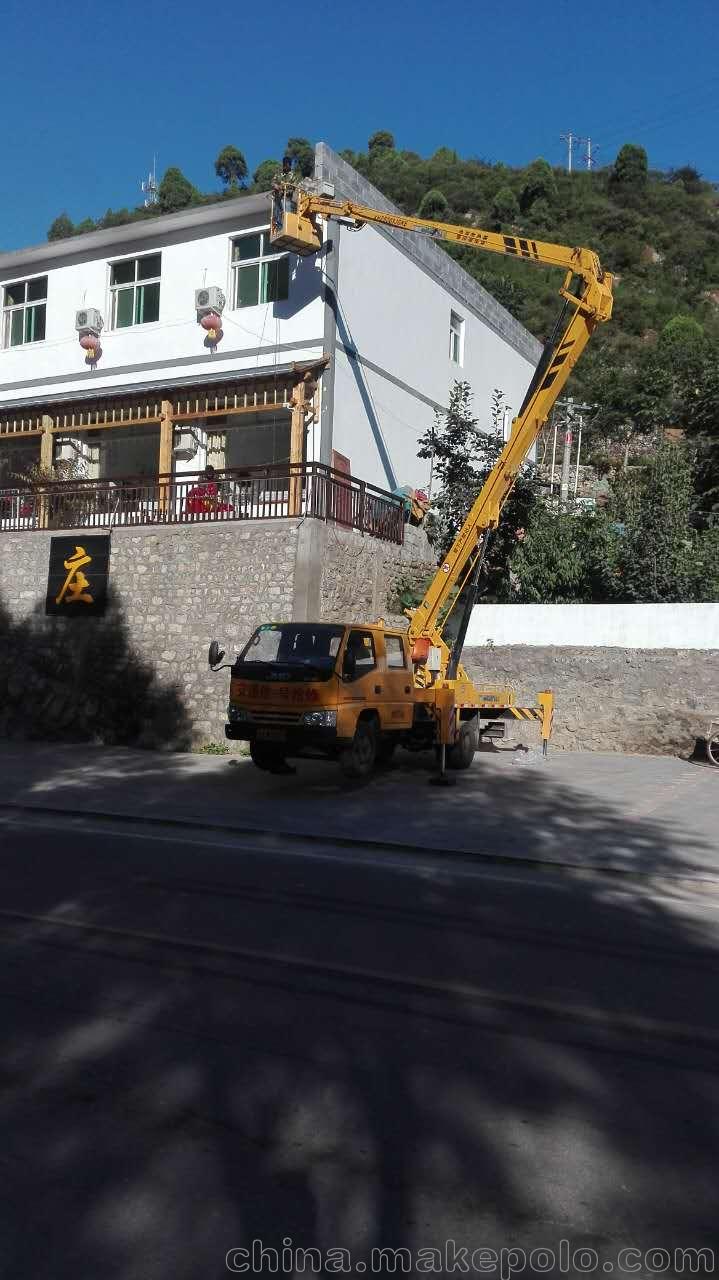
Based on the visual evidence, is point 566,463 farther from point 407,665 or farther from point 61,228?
point 61,228

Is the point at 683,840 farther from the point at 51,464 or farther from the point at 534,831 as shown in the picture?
the point at 51,464

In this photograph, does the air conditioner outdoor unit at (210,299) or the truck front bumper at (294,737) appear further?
the air conditioner outdoor unit at (210,299)

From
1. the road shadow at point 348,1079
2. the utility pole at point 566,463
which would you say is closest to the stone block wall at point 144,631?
the utility pole at point 566,463

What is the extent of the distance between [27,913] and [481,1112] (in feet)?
13.6

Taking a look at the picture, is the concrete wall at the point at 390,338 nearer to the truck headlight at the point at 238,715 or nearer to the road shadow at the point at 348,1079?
the truck headlight at the point at 238,715

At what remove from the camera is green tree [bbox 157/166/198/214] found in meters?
108

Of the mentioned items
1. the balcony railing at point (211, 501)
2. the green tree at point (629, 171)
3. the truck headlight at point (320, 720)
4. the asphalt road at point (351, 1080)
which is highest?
the green tree at point (629, 171)

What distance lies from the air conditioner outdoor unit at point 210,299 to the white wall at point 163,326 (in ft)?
0.83

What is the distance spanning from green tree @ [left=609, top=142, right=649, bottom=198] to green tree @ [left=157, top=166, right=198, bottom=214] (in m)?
42.6

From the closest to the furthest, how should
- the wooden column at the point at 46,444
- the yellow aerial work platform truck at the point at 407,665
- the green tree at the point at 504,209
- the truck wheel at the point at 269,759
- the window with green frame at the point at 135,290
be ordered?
the yellow aerial work platform truck at the point at 407,665 → the truck wheel at the point at 269,759 → the window with green frame at the point at 135,290 → the wooden column at the point at 46,444 → the green tree at the point at 504,209

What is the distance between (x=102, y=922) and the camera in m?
7.03

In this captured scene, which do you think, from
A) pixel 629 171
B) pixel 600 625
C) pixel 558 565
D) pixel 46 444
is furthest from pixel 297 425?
pixel 629 171

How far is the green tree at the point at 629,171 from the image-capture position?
10286 cm

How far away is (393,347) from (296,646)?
11716 millimetres
